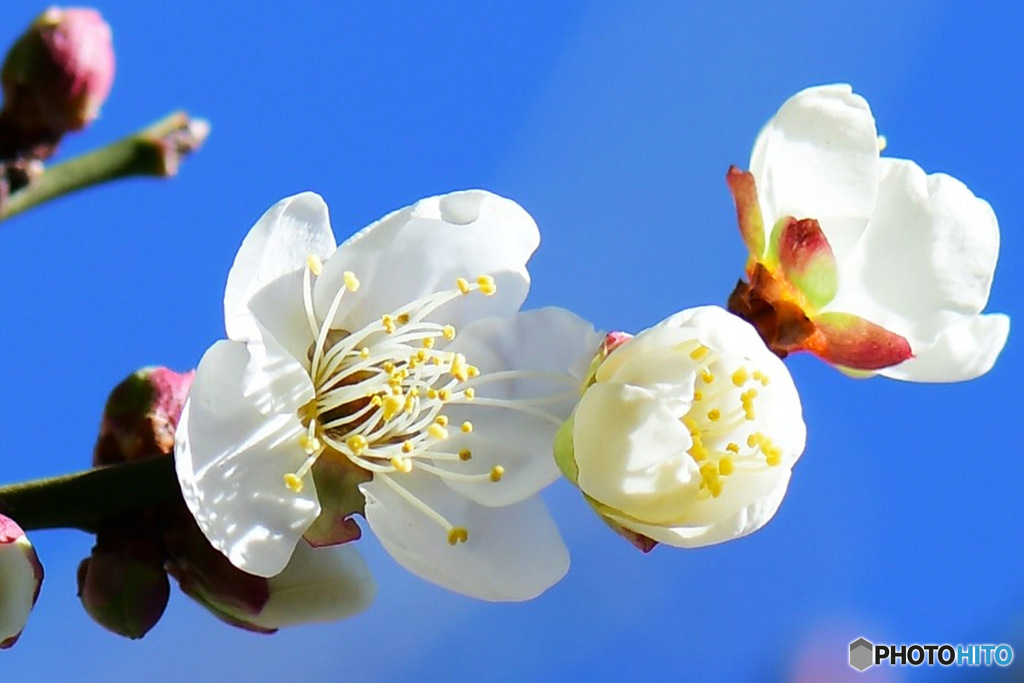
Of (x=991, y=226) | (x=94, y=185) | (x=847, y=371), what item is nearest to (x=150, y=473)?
(x=94, y=185)

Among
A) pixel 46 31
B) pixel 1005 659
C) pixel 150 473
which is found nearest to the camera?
pixel 150 473

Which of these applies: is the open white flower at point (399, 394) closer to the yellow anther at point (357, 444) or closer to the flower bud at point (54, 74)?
the yellow anther at point (357, 444)

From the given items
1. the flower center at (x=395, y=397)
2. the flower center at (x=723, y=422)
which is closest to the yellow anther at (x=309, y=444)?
the flower center at (x=395, y=397)

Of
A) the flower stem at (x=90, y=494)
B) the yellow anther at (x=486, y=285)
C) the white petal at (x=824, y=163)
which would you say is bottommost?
the flower stem at (x=90, y=494)

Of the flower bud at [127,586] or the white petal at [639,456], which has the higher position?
the white petal at [639,456]

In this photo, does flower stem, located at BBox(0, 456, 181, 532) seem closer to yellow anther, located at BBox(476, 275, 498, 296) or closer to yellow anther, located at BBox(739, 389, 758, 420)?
yellow anther, located at BBox(476, 275, 498, 296)

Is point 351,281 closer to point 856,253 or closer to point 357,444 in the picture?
point 357,444

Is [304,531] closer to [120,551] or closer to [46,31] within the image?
[120,551]

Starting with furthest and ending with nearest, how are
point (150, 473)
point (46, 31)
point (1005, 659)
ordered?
point (1005, 659)
point (46, 31)
point (150, 473)
